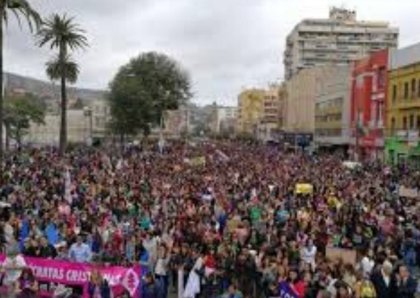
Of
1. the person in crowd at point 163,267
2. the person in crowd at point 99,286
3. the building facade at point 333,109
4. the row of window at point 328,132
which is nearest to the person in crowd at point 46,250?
the person in crowd at point 163,267

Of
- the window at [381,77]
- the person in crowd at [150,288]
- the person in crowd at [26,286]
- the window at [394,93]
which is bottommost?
the person in crowd at [150,288]

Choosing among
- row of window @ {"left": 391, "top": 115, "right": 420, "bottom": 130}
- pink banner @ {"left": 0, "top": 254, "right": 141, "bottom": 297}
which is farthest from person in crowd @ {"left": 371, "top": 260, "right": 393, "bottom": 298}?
row of window @ {"left": 391, "top": 115, "right": 420, "bottom": 130}

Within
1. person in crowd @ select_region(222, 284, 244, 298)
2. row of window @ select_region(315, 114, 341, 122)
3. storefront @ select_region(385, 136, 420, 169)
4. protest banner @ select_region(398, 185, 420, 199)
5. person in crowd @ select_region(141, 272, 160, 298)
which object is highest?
row of window @ select_region(315, 114, 341, 122)

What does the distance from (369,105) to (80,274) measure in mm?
67537

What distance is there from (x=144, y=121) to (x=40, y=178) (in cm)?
7320

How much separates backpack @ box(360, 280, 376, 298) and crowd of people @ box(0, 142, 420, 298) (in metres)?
0.02

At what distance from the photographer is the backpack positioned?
1591 cm

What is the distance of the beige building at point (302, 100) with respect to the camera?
12431cm

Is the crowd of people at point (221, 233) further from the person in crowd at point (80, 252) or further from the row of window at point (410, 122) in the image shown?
the row of window at point (410, 122)

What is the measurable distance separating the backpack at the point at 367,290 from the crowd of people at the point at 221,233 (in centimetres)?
2

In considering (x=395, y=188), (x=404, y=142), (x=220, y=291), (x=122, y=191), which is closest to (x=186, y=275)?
(x=220, y=291)

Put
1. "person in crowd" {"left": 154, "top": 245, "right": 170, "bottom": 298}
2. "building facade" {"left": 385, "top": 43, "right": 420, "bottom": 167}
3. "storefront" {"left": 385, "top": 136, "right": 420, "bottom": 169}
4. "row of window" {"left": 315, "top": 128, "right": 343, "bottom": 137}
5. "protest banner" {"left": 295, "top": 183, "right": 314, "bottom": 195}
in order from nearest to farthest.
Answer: "person in crowd" {"left": 154, "top": 245, "right": 170, "bottom": 298} < "protest banner" {"left": 295, "top": 183, "right": 314, "bottom": 195} < "storefront" {"left": 385, "top": 136, "right": 420, "bottom": 169} < "building facade" {"left": 385, "top": 43, "right": 420, "bottom": 167} < "row of window" {"left": 315, "top": 128, "right": 343, "bottom": 137}

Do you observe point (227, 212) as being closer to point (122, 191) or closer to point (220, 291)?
point (122, 191)

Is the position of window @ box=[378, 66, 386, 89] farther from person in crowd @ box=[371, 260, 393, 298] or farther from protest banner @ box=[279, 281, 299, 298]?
protest banner @ box=[279, 281, 299, 298]
